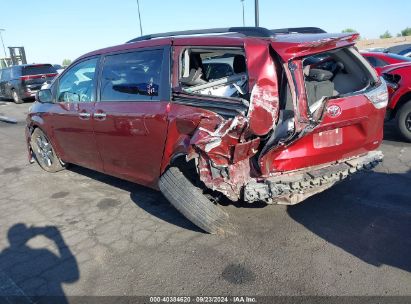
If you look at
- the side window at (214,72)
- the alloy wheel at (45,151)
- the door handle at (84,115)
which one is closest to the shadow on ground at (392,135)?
the side window at (214,72)

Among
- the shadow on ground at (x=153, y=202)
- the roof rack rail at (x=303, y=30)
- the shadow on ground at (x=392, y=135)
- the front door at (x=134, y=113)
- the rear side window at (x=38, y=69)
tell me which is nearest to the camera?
the front door at (x=134, y=113)

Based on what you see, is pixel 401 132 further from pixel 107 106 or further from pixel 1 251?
pixel 1 251

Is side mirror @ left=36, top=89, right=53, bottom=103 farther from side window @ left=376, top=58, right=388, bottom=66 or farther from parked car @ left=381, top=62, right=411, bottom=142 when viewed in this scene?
side window @ left=376, top=58, right=388, bottom=66

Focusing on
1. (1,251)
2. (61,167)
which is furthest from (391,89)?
(1,251)

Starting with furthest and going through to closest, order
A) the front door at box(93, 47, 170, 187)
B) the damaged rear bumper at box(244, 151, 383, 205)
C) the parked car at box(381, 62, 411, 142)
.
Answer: the parked car at box(381, 62, 411, 142), the front door at box(93, 47, 170, 187), the damaged rear bumper at box(244, 151, 383, 205)

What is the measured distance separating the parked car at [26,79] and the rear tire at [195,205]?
590 inches

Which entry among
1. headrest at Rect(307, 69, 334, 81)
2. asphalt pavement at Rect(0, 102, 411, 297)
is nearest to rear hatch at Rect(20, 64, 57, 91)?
asphalt pavement at Rect(0, 102, 411, 297)

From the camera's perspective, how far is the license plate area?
3.37m

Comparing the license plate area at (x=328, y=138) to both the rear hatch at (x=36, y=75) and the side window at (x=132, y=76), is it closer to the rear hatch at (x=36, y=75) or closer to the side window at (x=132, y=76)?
the side window at (x=132, y=76)

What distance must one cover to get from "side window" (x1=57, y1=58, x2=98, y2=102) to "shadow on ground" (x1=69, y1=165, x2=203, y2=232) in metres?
1.24

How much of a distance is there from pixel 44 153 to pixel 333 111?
14.9 ft

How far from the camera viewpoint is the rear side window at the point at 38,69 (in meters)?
17.0

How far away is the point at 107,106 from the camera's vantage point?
4.27 meters

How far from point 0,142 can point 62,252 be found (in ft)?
20.9
